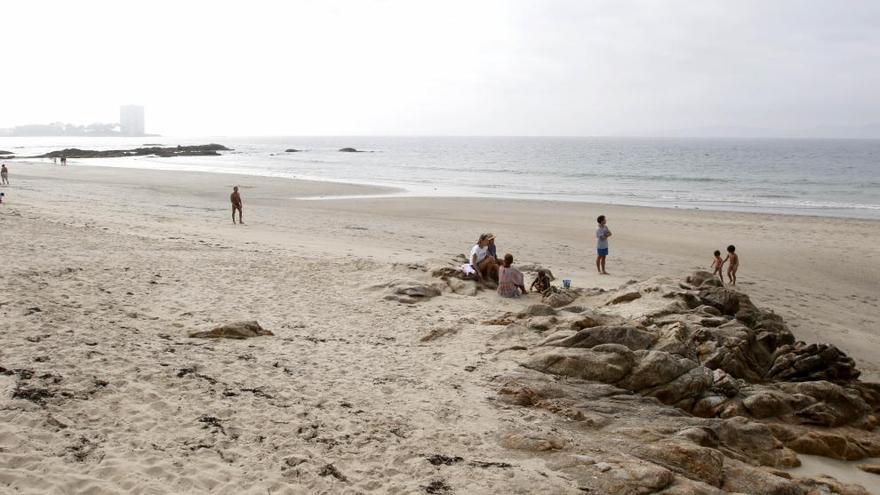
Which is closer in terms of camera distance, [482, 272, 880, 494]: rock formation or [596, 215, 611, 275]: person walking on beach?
[482, 272, 880, 494]: rock formation

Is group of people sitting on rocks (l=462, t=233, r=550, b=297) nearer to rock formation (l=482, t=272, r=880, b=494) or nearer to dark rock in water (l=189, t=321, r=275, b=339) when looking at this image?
rock formation (l=482, t=272, r=880, b=494)

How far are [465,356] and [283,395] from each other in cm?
281

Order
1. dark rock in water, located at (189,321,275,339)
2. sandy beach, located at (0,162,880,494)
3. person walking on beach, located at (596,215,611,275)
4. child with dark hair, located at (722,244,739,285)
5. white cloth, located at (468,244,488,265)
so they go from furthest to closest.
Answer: person walking on beach, located at (596,215,611,275) < child with dark hair, located at (722,244,739,285) < white cloth, located at (468,244,488,265) < dark rock in water, located at (189,321,275,339) < sandy beach, located at (0,162,880,494)

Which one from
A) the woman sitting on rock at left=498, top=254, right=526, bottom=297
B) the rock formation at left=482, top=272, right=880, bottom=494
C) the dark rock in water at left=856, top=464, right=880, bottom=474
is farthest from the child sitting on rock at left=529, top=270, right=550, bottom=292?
the dark rock in water at left=856, top=464, right=880, bottom=474

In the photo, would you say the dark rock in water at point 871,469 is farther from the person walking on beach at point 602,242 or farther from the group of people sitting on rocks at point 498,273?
the person walking on beach at point 602,242

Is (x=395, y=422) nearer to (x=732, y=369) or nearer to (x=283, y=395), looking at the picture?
(x=283, y=395)

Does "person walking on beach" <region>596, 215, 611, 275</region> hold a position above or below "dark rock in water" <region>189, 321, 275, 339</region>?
above

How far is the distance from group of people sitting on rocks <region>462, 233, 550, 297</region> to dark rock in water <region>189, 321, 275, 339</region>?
492 cm

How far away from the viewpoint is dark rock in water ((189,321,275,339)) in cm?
936

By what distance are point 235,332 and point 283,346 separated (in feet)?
2.73

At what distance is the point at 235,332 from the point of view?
9.50 meters

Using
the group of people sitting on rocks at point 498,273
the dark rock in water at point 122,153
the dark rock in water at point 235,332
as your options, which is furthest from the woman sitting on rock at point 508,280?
the dark rock in water at point 122,153

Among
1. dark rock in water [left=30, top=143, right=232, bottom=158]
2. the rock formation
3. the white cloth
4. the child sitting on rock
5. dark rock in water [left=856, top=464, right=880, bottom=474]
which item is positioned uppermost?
dark rock in water [left=30, top=143, right=232, bottom=158]

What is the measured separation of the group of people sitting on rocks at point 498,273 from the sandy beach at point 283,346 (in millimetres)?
413
